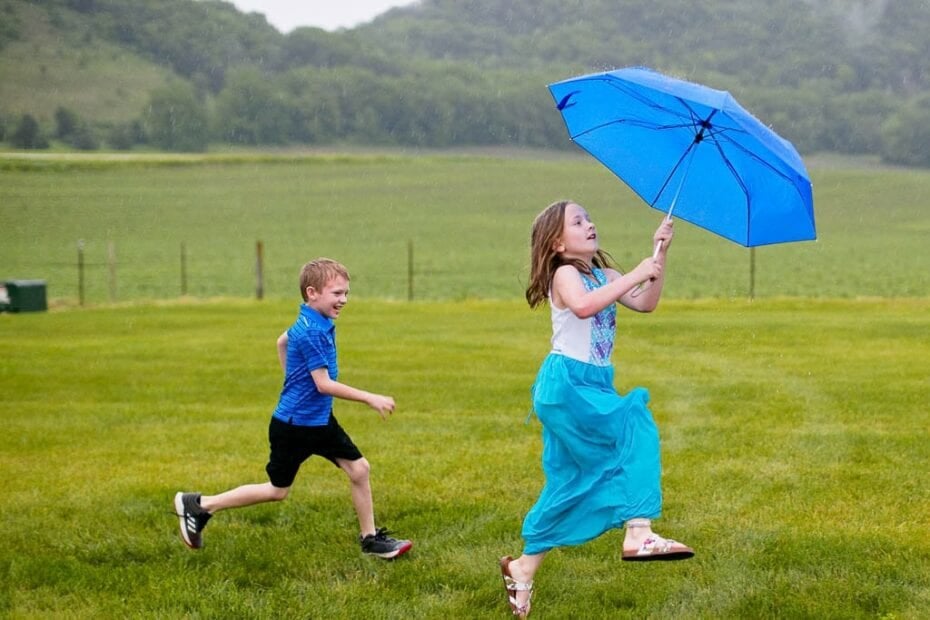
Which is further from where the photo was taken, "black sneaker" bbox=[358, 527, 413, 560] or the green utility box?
the green utility box

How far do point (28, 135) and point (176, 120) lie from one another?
14551mm

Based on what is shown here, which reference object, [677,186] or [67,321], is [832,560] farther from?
[67,321]

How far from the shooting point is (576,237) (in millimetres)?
5648

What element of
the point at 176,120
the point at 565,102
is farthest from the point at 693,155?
the point at 176,120

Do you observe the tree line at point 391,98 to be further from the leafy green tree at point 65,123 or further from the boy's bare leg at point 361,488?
the boy's bare leg at point 361,488

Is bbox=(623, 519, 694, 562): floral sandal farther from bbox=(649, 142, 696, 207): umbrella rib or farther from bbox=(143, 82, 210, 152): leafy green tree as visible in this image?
bbox=(143, 82, 210, 152): leafy green tree

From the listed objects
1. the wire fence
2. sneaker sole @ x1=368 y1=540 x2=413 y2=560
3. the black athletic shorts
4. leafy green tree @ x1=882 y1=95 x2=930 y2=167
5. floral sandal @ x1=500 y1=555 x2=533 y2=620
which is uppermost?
leafy green tree @ x1=882 y1=95 x2=930 y2=167

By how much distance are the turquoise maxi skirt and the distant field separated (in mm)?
28568

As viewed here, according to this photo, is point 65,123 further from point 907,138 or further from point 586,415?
point 586,415

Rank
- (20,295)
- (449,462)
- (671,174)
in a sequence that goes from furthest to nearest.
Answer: (20,295)
(449,462)
(671,174)

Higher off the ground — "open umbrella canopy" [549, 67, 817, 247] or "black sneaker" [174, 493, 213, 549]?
"open umbrella canopy" [549, 67, 817, 247]

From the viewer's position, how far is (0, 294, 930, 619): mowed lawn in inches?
246

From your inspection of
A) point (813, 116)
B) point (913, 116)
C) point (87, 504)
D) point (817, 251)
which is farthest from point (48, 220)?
point (813, 116)

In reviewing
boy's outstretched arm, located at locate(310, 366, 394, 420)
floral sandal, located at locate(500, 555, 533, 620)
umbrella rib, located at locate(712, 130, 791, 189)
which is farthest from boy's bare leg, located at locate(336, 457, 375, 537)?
umbrella rib, located at locate(712, 130, 791, 189)
